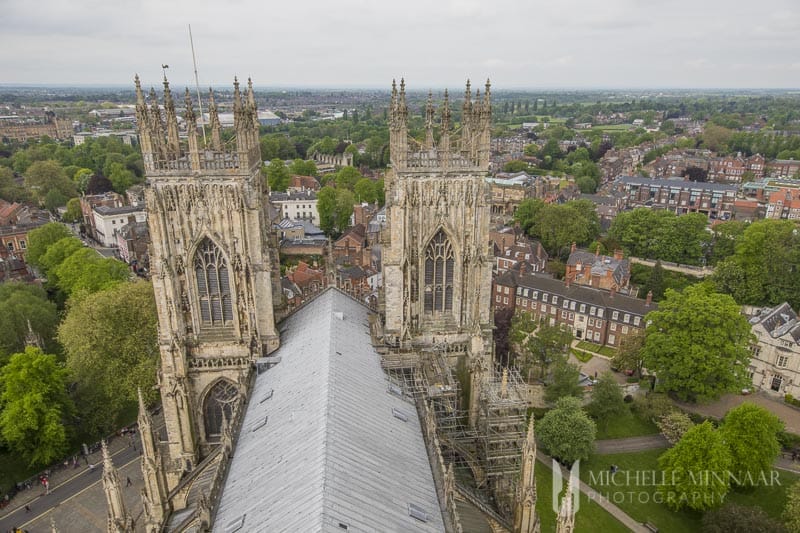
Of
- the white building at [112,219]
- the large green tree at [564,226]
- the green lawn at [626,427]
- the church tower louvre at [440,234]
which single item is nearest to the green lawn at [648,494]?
the green lawn at [626,427]

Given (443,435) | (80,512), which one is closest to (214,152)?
(443,435)

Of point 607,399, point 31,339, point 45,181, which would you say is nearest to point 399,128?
point 607,399

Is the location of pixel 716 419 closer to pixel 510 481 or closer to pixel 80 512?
pixel 510 481

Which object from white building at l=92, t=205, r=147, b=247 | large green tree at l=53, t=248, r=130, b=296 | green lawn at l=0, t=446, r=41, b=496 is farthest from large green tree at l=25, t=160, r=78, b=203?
green lawn at l=0, t=446, r=41, b=496

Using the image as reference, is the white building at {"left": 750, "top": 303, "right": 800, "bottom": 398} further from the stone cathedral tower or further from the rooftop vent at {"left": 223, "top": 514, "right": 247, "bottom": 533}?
the rooftop vent at {"left": 223, "top": 514, "right": 247, "bottom": 533}

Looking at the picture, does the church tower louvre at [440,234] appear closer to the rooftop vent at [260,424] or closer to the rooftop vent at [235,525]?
the rooftop vent at [260,424]

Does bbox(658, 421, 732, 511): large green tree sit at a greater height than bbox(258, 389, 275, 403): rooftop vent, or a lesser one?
lesser
